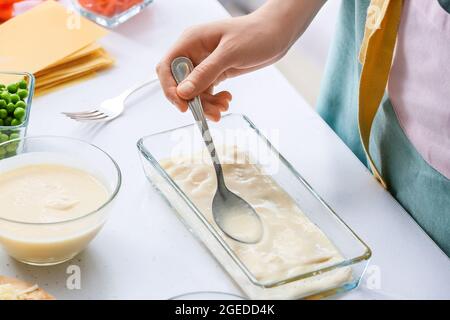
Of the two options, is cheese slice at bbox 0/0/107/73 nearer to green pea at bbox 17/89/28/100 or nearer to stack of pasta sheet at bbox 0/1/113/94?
A: stack of pasta sheet at bbox 0/1/113/94

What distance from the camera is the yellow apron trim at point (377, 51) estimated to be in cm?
102

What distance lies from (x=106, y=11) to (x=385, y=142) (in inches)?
22.7

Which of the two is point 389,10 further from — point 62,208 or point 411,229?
point 62,208

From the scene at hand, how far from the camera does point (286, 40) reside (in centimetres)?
111

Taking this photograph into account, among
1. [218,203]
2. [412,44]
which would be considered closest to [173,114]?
[218,203]

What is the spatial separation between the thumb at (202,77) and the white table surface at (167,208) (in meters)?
0.14

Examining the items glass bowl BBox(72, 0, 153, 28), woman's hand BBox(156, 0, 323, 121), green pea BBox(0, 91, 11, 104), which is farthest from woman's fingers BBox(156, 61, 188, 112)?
glass bowl BBox(72, 0, 153, 28)

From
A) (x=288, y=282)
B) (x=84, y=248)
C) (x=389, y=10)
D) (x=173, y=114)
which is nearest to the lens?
(x=288, y=282)

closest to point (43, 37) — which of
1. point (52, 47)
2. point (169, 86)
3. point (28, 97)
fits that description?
point (52, 47)

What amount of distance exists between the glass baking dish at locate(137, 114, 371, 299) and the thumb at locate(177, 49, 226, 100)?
67 mm

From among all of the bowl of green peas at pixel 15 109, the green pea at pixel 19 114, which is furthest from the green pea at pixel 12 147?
the green pea at pixel 19 114

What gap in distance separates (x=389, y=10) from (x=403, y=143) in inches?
7.4

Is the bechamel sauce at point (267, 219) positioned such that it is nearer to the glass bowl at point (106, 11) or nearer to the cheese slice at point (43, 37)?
the cheese slice at point (43, 37)

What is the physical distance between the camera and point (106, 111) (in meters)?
1.15
